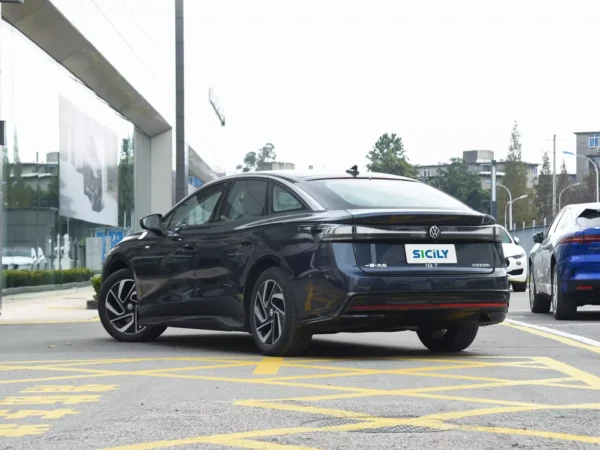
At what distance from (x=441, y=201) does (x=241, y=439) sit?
484cm

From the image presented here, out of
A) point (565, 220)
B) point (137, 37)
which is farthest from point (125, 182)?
point (565, 220)

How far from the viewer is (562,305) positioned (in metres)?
15.3

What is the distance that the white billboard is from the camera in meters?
27.2

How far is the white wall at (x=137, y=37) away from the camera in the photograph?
26.9 m

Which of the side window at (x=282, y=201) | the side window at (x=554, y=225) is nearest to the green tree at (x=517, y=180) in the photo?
the side window at (x=554, y=225)

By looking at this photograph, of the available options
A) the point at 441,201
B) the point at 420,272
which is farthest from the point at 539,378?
the point at 441,201

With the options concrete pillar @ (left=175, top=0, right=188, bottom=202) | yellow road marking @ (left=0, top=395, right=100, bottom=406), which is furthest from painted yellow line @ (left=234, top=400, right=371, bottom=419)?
concrete pillar @ (left=175, top=0, right=188, bottom=202)

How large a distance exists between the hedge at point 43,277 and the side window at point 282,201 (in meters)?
13.4

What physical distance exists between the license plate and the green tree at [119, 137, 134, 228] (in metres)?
25.6

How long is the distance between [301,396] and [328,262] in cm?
228

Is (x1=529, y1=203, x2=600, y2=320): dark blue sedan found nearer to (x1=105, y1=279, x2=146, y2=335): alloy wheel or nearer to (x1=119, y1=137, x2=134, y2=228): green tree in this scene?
(x1=105, y1=279, x2=146, y2=335): alloy wheel

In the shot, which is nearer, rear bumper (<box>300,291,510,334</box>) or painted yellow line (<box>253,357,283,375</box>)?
painted yellow line (<box>253,357,283,375</box>)

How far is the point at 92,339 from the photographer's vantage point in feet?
39.4

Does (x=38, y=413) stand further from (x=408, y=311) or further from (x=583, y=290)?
(x=583, y=290)
